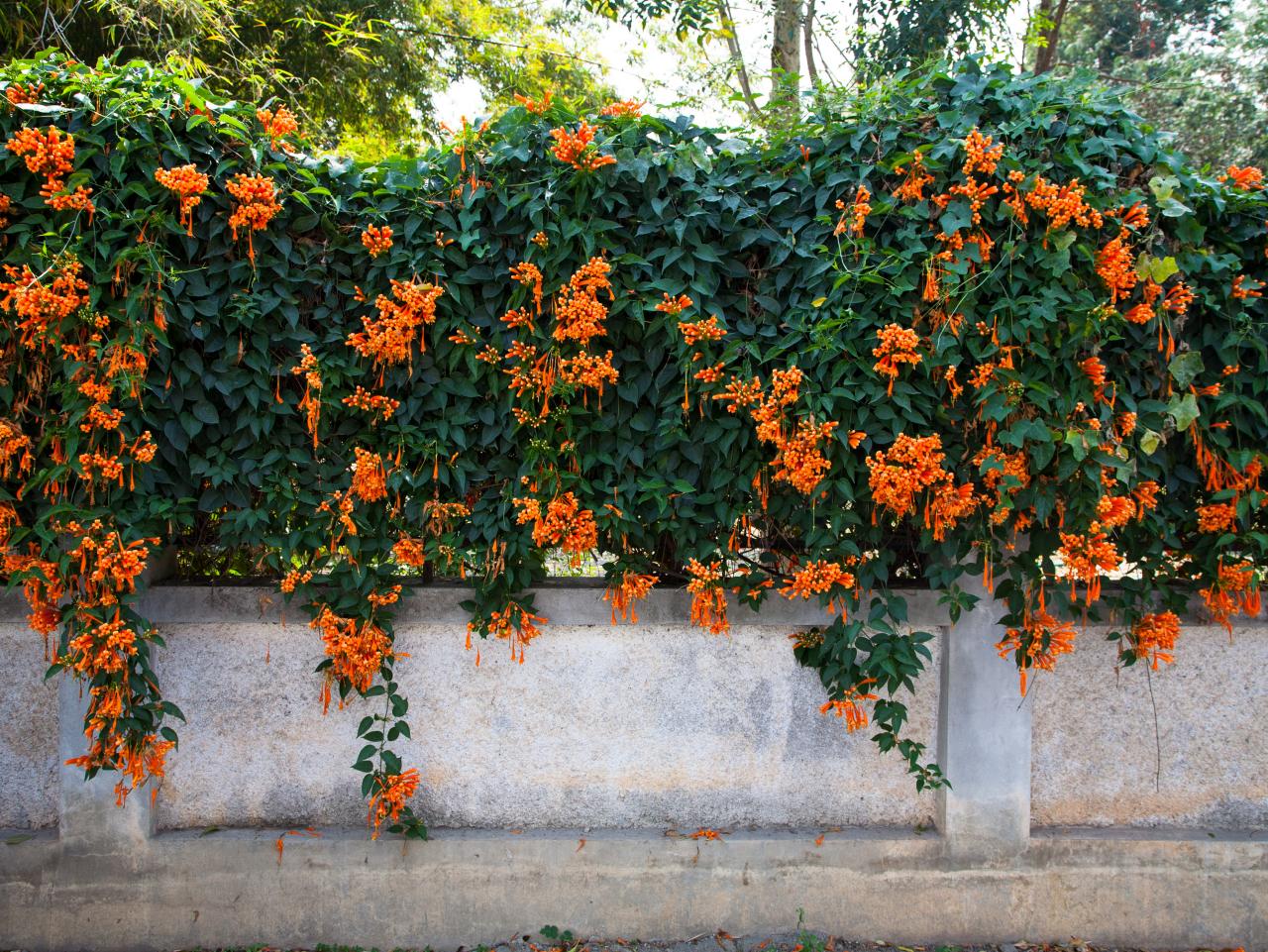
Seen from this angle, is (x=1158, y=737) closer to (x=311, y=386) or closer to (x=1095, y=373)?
(x=1095, y=373)

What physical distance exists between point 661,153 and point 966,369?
1133 mm

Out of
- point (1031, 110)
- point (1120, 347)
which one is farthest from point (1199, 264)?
point (1031, 110)

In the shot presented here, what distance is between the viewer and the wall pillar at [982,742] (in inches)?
123

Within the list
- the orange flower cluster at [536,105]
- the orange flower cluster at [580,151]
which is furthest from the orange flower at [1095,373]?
the orange flower cluster at [536,105]

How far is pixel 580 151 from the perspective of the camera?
272cm

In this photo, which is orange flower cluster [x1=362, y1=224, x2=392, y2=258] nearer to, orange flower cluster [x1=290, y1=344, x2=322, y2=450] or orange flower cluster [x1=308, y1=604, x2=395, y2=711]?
orange flower cluster [x1=290, y1=344, x2=322, y2=450]

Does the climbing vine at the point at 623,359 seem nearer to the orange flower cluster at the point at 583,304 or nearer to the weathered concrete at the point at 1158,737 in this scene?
the orange flower cluster at the point at 583,304

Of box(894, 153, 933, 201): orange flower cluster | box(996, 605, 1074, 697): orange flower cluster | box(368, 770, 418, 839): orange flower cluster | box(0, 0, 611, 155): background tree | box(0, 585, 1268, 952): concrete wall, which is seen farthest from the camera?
box(0, 0, 611, 155): background tree

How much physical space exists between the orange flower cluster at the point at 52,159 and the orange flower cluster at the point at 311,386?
720 mm

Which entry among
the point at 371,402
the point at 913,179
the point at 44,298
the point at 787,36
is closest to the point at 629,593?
the point at 371,402

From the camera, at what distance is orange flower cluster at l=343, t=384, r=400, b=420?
280cm

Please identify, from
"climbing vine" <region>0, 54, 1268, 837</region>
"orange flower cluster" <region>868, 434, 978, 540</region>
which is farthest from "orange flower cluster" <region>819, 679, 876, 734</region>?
"orange flower cluster" <region>868, 434, 978, 540</region>

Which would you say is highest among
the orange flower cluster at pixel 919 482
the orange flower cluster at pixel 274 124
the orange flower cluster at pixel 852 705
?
the orange flower cluster at pixel 274 124

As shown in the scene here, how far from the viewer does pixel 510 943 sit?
126 inches
